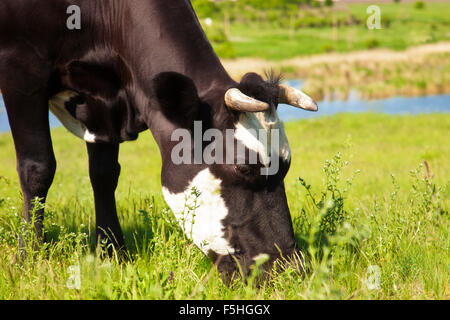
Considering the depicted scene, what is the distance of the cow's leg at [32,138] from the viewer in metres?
3.95

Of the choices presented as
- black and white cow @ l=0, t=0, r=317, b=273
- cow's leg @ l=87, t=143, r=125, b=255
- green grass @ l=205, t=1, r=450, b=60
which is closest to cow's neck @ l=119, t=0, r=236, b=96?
black and white cow @ l=0, t=0, r=317, b=273

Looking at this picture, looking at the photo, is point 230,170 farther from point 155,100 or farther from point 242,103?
point 155,100

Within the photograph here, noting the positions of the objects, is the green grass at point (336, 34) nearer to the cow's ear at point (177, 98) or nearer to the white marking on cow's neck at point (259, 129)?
the cow's ear at point (177, 98)

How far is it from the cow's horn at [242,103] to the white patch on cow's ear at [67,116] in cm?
158

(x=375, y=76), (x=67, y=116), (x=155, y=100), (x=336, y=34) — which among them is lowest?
(x=375, y=76)

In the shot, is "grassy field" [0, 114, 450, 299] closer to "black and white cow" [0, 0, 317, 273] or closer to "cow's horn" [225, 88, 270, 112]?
"black and white cow" [0, 0, 317, 273]

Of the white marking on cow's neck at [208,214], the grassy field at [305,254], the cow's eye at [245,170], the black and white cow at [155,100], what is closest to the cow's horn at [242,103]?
the black and white cow at [155,100]

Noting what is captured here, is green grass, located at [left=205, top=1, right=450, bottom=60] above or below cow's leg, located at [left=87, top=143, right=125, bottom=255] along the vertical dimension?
above

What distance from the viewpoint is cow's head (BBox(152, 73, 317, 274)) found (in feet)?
10.8

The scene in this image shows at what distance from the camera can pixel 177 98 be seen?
341 centimetres

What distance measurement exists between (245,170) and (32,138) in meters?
1.75

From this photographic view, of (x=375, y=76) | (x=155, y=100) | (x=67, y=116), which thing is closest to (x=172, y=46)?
(x=155, y=100)

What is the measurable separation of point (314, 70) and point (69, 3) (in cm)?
3506

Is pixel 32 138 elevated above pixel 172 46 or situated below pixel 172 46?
below
